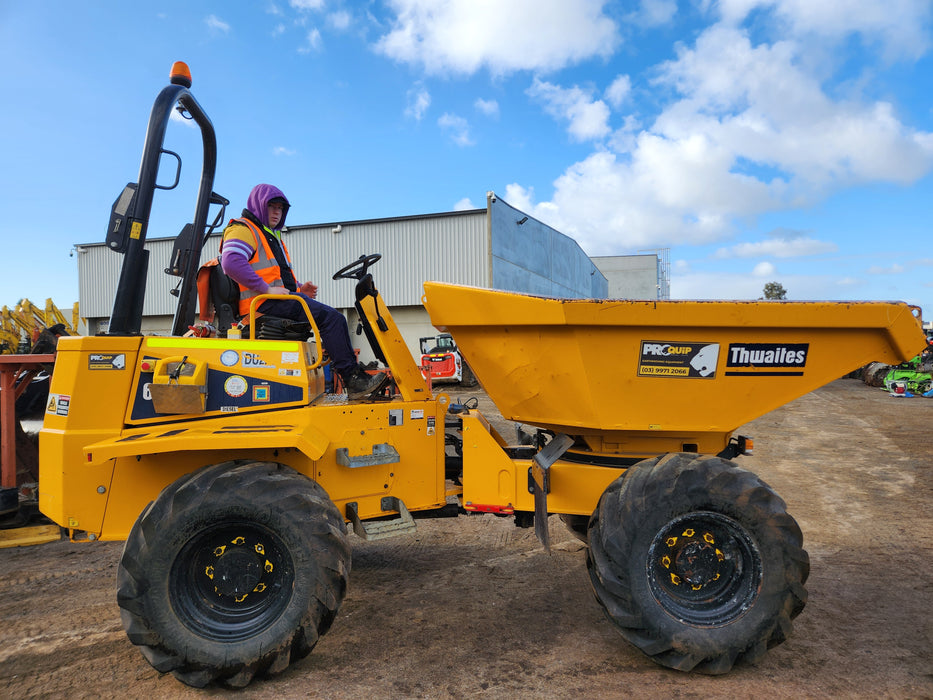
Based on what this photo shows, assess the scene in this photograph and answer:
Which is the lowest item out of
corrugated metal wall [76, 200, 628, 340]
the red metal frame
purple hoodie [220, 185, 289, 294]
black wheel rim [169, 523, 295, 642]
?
black wheel rim [169, 523, 295, 642]

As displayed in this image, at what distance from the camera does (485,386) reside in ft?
11.8

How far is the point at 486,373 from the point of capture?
11.6ft

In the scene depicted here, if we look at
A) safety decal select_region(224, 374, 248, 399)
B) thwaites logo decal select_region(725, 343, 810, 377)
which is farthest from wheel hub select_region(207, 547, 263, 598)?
thwaites logo decal select_region(725, 343, 810, 377)

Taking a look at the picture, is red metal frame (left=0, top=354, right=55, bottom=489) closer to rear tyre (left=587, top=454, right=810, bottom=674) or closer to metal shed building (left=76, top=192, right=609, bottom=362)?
rear tyre (left=587, top=454, right=810, bottom=674)

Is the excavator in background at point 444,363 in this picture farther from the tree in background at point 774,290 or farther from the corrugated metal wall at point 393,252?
the tree in background at point 774,290

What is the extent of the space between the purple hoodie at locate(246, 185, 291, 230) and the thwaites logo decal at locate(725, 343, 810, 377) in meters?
3.15

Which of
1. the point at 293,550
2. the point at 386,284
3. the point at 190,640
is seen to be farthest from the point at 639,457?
the point at 386,284

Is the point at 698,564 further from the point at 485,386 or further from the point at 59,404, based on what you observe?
the point at 59,404

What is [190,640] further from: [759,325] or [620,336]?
[759,325]

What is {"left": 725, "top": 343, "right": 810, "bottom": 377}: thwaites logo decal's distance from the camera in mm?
3287

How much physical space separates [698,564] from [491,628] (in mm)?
1287

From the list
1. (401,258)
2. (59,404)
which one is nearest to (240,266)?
(59,404)

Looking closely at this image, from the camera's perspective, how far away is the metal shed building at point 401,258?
23.1 meters

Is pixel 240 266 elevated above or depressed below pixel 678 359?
above
